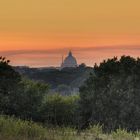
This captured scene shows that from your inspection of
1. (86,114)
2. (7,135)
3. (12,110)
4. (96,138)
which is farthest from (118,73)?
(7,135)

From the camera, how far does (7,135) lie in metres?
11.2

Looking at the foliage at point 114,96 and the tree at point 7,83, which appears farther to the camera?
the tree at point 7,83

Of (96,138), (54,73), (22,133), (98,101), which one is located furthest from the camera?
(54,73)

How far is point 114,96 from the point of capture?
37.1 meters

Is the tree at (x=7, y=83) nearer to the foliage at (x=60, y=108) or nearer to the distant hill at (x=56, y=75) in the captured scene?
the foliage at (x=60, y=108)

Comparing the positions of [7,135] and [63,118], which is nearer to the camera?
[7,135]

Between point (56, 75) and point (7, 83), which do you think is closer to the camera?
point (7, 83)

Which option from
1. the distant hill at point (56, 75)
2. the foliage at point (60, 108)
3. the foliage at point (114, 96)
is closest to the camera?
the foliage at point (114, 96)

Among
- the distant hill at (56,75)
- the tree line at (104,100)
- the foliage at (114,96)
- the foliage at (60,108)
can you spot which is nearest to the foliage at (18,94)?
the tree line at (104,100)

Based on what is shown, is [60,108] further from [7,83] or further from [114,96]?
[114,96]

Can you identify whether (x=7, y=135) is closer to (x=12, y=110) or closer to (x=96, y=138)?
(x=96, y=138)

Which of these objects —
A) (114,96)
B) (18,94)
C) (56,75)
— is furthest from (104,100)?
(56,75)

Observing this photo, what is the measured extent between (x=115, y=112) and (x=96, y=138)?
23.9 meters

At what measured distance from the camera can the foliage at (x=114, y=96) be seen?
36.9 meters
